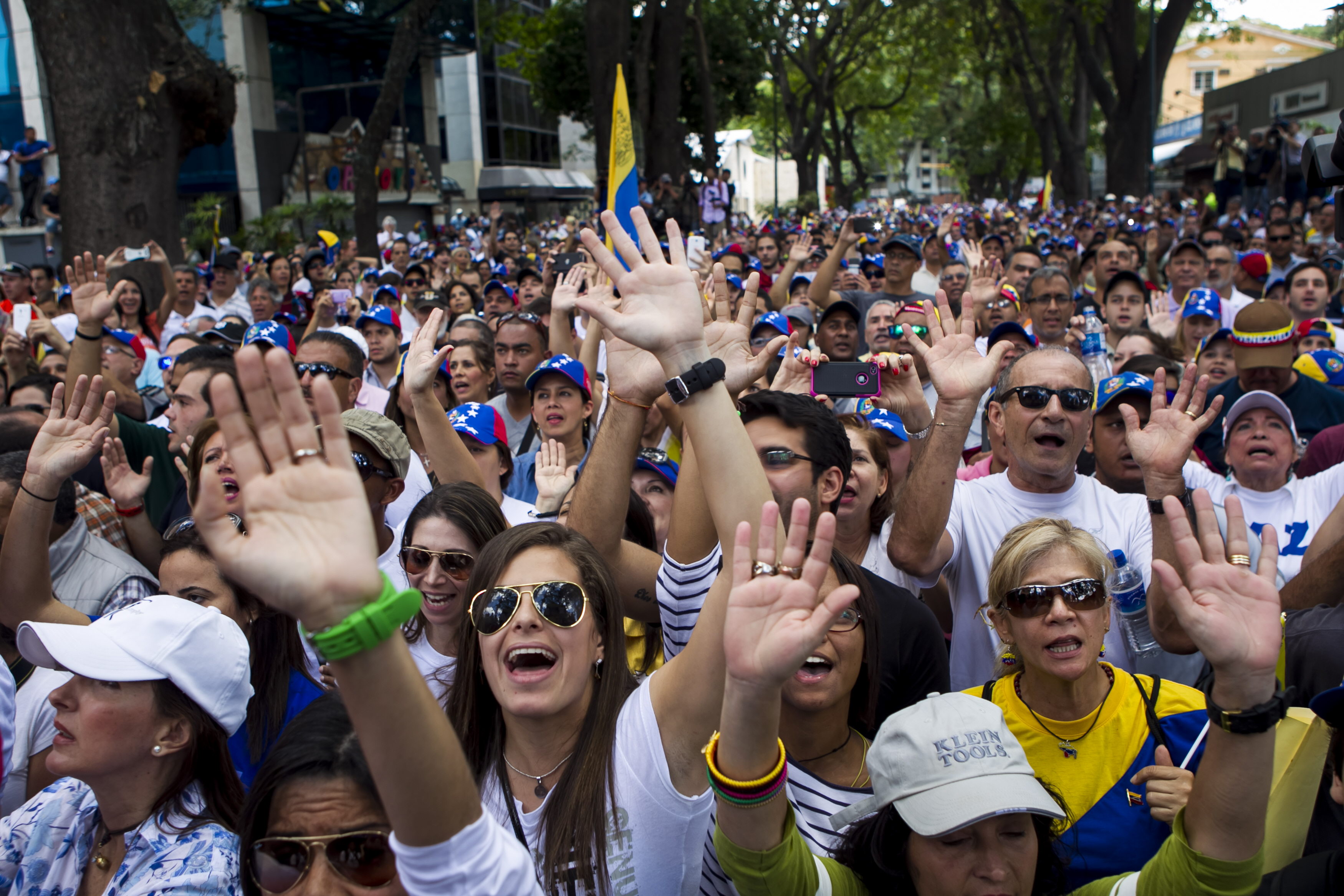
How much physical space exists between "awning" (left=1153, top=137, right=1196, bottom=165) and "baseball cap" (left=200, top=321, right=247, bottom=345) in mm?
46719

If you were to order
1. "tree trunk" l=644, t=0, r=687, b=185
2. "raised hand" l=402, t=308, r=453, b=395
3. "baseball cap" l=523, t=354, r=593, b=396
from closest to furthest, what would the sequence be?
"raised hand" l=402, t=308, r=453, b=395, "baseball cap" l=523, t=354, r=593, b=396, "tree trunk" l=644, t=0, r=687, b=185

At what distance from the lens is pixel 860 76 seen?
48.8m

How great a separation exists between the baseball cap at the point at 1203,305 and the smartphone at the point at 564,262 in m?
4.34

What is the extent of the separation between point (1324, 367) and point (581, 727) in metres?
5.70

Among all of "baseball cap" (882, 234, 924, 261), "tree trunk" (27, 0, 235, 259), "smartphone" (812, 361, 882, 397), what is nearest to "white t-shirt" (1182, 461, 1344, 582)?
"smartphone" (812, 361, 882, 397)

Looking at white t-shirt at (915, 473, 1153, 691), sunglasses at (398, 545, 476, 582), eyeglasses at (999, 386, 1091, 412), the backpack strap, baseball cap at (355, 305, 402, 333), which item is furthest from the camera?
baseball cap at (355, 305, 402, 333)

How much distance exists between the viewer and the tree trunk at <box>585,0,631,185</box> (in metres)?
16.7

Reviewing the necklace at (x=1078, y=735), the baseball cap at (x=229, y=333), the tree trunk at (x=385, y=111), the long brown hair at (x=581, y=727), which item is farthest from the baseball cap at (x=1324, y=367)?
the tree trunk at (x=385, y=111)

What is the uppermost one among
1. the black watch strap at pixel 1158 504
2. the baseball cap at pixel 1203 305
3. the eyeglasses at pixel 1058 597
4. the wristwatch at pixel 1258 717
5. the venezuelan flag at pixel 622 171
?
the venezuelan flag at pixel 622 171

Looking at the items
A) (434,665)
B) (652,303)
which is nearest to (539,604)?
(652,303)

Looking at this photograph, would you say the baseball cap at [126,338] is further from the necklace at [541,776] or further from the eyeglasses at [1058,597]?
the eyeglasses at [1058,597]

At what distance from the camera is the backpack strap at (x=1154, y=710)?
258 centimetres

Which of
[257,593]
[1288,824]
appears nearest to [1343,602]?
[1288,824]

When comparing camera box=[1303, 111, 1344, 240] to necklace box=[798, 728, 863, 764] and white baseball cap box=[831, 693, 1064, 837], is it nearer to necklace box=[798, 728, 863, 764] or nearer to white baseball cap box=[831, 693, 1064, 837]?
white baseball cap box=[831, 693, 1064, 837]
